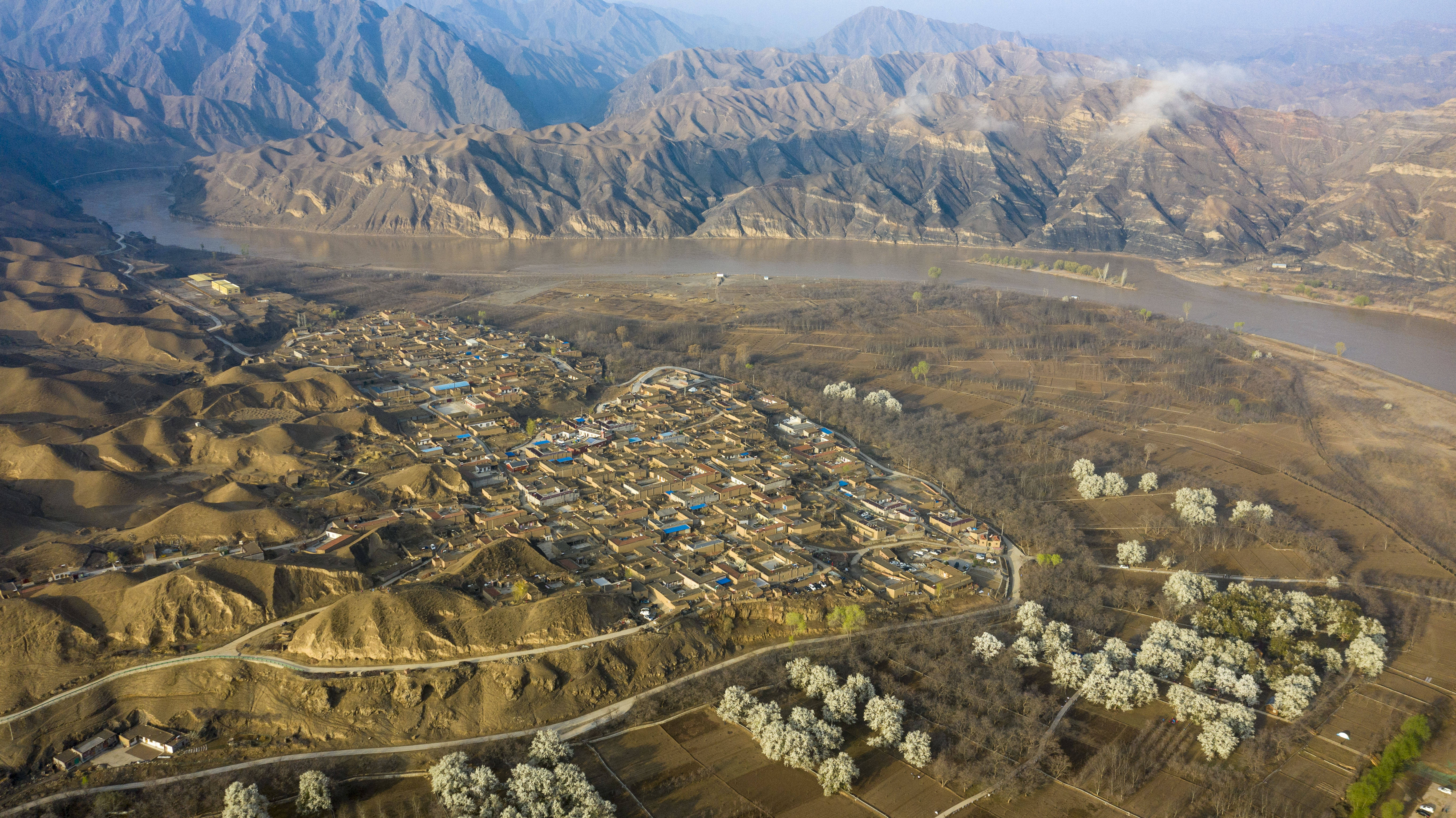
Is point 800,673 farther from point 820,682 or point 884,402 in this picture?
point 884,402

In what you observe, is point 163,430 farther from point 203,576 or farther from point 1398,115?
point 1398,115

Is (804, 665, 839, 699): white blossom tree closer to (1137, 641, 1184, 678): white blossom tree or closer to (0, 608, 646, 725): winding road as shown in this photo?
(0, 608, 646, 725): winding road

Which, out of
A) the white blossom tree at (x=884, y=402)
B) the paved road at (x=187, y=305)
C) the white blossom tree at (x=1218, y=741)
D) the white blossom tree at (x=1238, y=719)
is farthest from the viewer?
the paved road at (x=187, y=305)

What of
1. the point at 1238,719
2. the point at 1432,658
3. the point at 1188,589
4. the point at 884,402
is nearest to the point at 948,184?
the point at 884,402

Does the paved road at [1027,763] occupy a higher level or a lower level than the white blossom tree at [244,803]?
lower

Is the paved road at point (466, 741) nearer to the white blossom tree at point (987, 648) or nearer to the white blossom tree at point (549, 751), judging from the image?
the white blossom tree at point (549, 751)

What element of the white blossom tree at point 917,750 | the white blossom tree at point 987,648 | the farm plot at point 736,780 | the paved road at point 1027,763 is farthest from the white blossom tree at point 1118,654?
the farm plot at point 736,780

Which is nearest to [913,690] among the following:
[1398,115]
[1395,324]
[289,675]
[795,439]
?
[289,675]
